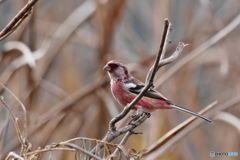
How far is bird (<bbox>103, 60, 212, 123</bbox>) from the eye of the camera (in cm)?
284

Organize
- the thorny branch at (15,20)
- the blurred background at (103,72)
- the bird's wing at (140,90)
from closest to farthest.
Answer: the thorny branch at (15,20) < the bird's wing at (140,90) < the blurred background at (103,72)

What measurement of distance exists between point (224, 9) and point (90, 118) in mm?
2680

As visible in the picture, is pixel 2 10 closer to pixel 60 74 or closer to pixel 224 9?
pixel 60 74

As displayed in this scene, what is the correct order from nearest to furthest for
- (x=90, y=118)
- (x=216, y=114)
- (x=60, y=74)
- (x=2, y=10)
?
(x=216, y=114), (x=90, y=118), (x=60, y=74), (x=2, y=10)

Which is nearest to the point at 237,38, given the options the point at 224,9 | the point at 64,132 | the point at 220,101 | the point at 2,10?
the point at 224,9

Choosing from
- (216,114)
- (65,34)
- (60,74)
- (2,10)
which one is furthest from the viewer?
(2,10)

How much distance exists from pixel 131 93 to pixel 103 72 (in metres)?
0.93

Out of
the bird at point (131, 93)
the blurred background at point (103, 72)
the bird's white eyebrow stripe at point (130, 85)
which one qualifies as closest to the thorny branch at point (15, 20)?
the bird at point (131, 93)

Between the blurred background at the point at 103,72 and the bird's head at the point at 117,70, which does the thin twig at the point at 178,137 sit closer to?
the blurred background at the point at 103,72

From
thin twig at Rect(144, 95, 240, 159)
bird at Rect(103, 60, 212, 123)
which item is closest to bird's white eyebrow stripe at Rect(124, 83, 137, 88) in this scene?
bird at Rect(103, 60, 212, 123)

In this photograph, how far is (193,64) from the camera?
14.5 ft

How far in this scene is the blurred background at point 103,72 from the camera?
3525 mm

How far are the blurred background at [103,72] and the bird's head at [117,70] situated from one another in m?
0.34

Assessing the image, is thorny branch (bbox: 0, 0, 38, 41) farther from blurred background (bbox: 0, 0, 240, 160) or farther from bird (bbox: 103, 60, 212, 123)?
blurred background (bbox: 0, 0, 240, 160)
